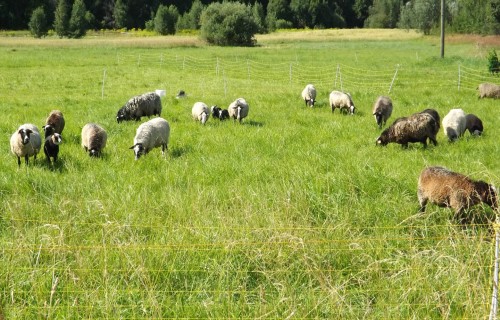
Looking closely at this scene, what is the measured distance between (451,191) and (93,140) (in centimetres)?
741

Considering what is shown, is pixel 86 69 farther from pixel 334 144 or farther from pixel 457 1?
pixel 457 1

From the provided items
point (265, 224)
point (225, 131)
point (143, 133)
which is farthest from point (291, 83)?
point (265, 224)

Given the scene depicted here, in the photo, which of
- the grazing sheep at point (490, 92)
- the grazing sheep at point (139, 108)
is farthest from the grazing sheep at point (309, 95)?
the grazing sheep at point (490, 92)

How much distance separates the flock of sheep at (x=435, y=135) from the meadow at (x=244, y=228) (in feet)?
0.90

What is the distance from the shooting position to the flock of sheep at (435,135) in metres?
7.11

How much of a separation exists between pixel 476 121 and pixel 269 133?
17.3ft

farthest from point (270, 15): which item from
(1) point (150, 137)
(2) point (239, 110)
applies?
(1) point (150, 137)

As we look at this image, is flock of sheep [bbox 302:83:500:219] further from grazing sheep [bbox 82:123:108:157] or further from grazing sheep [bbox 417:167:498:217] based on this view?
grazing sheep [bbox 82:123:108:157]

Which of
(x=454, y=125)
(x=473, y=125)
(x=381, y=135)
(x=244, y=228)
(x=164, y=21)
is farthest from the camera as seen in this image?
(x=164, y=21)

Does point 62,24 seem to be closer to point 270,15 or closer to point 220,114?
point 270,15

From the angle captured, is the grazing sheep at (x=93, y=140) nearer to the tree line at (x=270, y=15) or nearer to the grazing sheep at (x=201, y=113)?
the grazing sheep at (x=201, y=113)

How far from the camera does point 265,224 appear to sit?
21.3 feet

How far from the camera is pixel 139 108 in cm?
1644

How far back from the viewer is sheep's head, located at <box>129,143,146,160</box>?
10918mm
